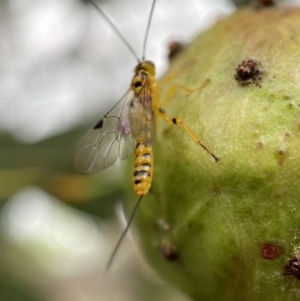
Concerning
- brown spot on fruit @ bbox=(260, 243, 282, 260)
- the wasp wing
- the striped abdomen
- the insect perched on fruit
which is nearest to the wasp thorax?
the insect perched on fruit

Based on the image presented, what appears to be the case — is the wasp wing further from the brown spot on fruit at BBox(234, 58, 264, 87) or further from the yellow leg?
the brown spot on fruit at BBox(234, 58, 264, 87)

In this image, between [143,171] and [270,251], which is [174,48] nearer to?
[143,171]

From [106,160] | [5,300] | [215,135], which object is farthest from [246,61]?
[5,300]

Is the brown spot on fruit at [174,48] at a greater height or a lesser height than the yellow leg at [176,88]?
lesser

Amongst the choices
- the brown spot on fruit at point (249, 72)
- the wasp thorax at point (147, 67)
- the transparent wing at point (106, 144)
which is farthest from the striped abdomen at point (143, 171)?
the wasp thorax at point (147, 67)

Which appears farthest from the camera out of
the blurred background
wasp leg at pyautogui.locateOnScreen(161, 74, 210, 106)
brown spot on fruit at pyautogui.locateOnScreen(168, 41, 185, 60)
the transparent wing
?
the blurred background

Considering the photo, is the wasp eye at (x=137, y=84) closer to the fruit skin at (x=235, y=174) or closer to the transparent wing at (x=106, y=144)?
the transparent wing at (x=106, y=144)

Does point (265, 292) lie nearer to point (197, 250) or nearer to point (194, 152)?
point (197, 250)
